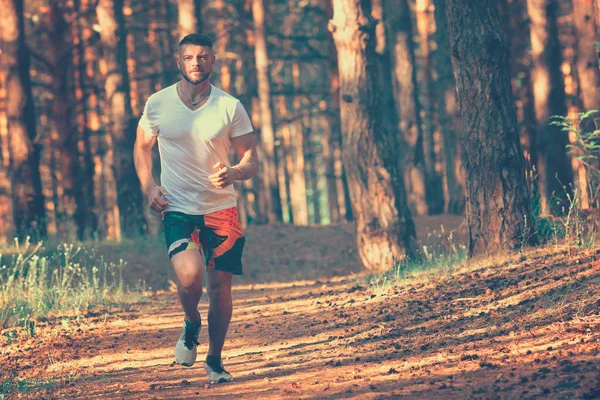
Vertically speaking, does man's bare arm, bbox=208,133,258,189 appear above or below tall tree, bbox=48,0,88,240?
below

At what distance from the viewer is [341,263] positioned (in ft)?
58.0

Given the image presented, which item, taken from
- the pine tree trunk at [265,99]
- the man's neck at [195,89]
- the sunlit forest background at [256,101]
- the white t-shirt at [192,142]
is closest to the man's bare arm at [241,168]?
the white t-shirt at [192,142]

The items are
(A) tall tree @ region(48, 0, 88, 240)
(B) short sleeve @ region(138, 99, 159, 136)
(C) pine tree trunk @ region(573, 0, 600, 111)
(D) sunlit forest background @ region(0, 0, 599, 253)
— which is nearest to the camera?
(B) short sleeve @ region(138, 99, 159, 136)

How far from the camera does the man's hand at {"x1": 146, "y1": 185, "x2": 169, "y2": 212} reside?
6.75 meters

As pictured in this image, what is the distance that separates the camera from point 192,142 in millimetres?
6812

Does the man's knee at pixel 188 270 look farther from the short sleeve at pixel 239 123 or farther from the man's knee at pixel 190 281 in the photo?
the short sleeve at pixel 239 123

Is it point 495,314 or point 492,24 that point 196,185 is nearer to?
point 495,314

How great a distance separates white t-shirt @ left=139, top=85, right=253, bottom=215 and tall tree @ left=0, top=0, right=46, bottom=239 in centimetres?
1300

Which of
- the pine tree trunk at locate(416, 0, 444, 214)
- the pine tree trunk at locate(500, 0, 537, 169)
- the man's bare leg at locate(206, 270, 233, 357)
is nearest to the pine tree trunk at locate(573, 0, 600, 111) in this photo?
the pine tree trunk at locate(500, 0, 537, 169)

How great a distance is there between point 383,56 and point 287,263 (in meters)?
7.52

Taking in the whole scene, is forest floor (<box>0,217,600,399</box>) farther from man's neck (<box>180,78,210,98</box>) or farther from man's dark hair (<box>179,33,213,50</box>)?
man's dark hair (<box>179,33,213,50</box>)

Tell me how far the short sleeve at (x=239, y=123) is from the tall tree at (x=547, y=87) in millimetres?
13843

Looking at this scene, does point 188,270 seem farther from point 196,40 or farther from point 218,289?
point 196,40

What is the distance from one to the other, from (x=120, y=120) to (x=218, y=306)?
46.4ft
